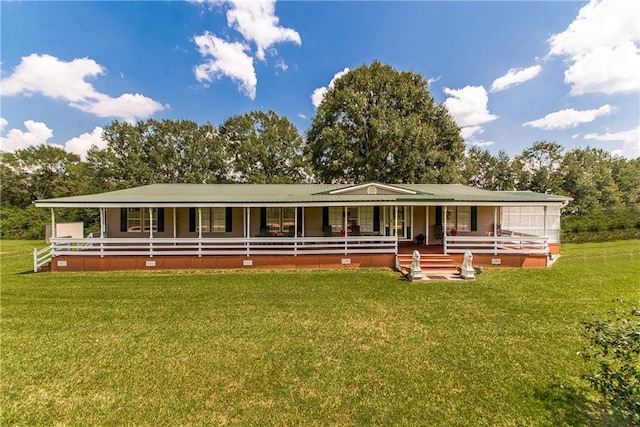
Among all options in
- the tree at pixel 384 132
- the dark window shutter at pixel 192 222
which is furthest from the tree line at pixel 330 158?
the dark window shutter at pixel 192 222

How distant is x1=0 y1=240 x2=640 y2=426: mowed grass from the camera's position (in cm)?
340

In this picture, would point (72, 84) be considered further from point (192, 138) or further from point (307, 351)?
point (307, 351)

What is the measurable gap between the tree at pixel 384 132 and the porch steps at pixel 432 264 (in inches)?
541

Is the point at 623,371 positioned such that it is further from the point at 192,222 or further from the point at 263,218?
the point at 192,222

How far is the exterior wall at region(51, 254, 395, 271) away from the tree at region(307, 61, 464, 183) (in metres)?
14.4

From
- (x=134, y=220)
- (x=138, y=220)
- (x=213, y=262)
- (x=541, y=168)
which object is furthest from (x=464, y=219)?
(x=541, y=168)

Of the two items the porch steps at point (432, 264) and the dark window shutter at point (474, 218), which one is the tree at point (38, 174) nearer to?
the porch steps at point (432, 264)

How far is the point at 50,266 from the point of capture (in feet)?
35.7

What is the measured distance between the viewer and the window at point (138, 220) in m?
12.9

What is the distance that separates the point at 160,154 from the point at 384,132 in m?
24.5

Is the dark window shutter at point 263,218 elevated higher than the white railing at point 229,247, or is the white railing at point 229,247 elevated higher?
the dark window shutter at point 263,218

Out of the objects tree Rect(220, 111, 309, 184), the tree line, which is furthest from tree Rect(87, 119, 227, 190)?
tree Rect(220, 111, 309, 184)

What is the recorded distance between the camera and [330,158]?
25688 mm

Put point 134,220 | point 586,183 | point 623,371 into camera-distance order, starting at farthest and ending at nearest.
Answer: point 586,183 → point 134,220 → point 623,371
